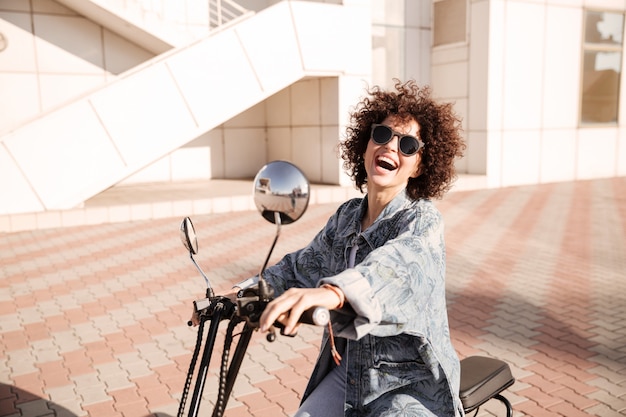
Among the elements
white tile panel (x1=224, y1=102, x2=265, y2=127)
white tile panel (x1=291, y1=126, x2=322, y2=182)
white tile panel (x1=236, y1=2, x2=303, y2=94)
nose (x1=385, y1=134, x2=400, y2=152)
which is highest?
white tile panel (x1=236, y1=2, x2=303, y2=94)

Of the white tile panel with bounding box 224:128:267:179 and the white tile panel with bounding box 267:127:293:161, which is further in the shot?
the white tile panel with bounding box 224:128:267:179

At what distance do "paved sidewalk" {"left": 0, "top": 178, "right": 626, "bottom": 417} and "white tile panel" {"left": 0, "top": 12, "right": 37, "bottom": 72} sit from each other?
5641 mm

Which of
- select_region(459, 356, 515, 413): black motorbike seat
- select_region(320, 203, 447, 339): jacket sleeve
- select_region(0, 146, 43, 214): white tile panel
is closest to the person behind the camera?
select_region(320, 203, 447, 339): jacket sleeve

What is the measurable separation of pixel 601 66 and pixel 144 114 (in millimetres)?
12652

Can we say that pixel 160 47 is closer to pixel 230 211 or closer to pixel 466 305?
pixel 230 211

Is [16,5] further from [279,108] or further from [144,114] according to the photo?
[279,108]

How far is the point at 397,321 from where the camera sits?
1.65m

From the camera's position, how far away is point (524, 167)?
15266 millimetres

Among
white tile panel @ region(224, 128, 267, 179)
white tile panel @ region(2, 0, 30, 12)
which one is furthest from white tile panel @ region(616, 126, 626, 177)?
white tile panel @ region(2, 0, 30, 12)

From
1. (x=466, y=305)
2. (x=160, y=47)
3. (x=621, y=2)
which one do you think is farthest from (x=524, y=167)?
(x=466, y=305)

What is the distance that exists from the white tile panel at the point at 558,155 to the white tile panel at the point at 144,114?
9.70 meters

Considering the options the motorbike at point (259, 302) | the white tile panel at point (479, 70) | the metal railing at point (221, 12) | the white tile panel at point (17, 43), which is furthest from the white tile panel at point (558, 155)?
the motorbike at point (259, 302)

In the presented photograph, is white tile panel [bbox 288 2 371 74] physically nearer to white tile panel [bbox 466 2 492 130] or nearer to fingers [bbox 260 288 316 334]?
white tile panel [bbox 466 2 492 130]

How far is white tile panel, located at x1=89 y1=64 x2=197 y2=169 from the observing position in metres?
10.5
